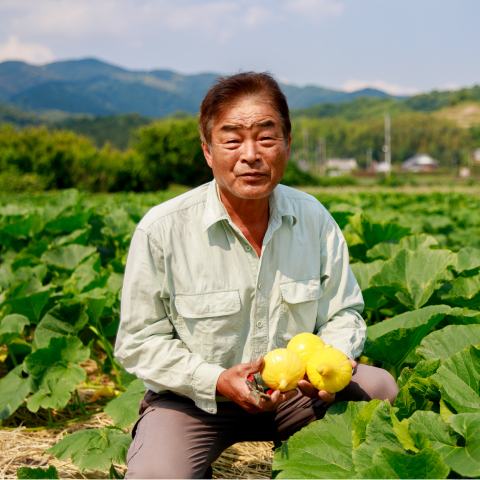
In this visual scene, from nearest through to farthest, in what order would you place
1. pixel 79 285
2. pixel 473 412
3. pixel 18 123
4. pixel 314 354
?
pixel 473 412, pixel 314 354, pixel 79 285, pixel 18 123

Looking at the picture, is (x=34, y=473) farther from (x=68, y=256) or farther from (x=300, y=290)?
(x=68, y=256)

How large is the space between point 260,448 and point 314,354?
0.92m

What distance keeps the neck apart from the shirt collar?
36 millimetres

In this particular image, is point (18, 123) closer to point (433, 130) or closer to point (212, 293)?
point (433, 130)

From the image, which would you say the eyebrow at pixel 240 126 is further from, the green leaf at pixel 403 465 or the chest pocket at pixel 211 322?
the green leaf at pixel 403 465

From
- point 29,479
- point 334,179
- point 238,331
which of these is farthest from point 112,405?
point 334,179

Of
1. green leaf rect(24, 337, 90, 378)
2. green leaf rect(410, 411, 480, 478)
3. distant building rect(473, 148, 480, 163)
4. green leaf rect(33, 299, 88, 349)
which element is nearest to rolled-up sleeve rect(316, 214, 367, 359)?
green leaf rect(410, 411, 480, 478)

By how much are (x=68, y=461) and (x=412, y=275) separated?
6.11 feet

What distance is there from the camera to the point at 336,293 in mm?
2092

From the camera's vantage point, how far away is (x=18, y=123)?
160500mm

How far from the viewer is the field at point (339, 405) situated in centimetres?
136

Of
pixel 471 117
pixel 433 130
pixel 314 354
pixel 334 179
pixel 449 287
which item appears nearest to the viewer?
pixel 314 354

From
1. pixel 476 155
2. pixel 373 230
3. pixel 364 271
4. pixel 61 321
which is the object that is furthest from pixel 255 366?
pixel 476 155

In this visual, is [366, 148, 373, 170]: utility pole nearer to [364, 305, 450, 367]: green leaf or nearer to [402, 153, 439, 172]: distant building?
[402, 153, 439, 172]: distant building
